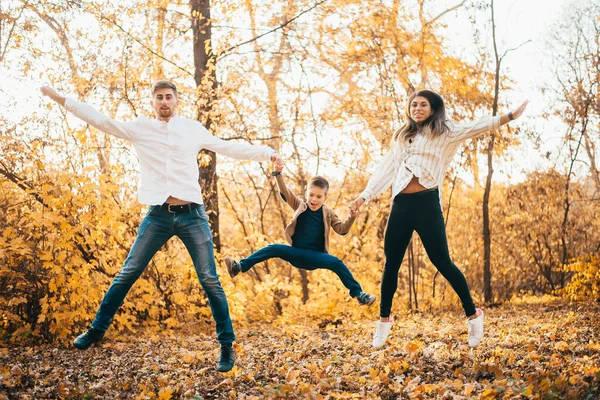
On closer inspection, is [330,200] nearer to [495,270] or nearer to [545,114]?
[495,270]

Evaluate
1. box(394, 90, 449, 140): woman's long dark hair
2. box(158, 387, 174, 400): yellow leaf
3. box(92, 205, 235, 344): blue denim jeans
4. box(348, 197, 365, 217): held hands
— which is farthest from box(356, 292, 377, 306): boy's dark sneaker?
box(158, 387, 174, 400): yellow leaf

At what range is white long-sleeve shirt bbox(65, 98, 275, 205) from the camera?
4.57 m

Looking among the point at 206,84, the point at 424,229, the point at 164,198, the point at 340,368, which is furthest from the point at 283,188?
the point at 206,84

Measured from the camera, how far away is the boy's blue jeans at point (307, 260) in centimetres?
516

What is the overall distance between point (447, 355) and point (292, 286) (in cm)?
658

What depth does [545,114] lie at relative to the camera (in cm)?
1183

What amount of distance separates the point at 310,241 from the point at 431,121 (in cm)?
142

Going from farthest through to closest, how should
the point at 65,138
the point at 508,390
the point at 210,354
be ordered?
the point at 65,138 < the point at 210,354 < the point at 508,390

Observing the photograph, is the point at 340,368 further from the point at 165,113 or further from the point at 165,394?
the point at 165,113

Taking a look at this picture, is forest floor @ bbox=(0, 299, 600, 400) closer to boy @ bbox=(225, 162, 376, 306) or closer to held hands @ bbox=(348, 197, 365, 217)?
boy @ bbox=(225, 162, 376, 306)

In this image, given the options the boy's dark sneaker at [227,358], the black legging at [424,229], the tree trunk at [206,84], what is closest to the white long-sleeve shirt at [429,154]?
the black legging at [424,229]

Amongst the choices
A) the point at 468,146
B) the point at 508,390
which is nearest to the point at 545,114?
the point at 468,146

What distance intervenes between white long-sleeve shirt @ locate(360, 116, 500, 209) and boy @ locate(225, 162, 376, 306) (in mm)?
388

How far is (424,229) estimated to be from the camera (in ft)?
16.2
